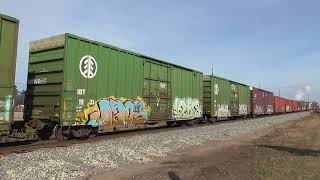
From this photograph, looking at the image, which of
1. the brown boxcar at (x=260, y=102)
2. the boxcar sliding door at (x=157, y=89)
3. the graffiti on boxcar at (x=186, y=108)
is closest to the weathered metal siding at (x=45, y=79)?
the boxcar sliding door at (x=157, y=89)

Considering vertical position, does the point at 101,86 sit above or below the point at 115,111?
above

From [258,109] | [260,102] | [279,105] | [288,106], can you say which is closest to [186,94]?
[258,109]

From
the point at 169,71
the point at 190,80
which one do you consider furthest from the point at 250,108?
the point at 169,71

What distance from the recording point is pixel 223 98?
36.0m

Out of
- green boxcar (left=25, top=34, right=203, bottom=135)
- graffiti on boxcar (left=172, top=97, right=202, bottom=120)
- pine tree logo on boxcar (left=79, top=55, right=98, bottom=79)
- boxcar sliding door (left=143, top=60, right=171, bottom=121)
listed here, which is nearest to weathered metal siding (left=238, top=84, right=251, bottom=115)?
graffiti on boxcar (left=172, top=97, right=202, bottom=120)

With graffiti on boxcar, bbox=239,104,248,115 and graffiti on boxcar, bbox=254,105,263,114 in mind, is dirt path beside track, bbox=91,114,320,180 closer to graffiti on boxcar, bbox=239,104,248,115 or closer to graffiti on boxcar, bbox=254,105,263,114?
graffiti on boxcar, bbox=239,104,248,115

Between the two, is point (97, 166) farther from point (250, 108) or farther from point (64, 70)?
point (250, 108)

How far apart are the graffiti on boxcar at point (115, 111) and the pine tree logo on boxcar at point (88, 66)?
51.7 inches

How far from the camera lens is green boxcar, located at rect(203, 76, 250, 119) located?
3269cm

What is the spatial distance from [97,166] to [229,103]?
2941 centimetres

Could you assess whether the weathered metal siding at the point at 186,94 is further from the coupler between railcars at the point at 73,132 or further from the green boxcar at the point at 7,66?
the green boxcar at the point at 7,66

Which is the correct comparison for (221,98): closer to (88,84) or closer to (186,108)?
(186,108)

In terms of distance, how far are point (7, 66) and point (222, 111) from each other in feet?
86.4

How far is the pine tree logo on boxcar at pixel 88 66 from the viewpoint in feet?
53.6
